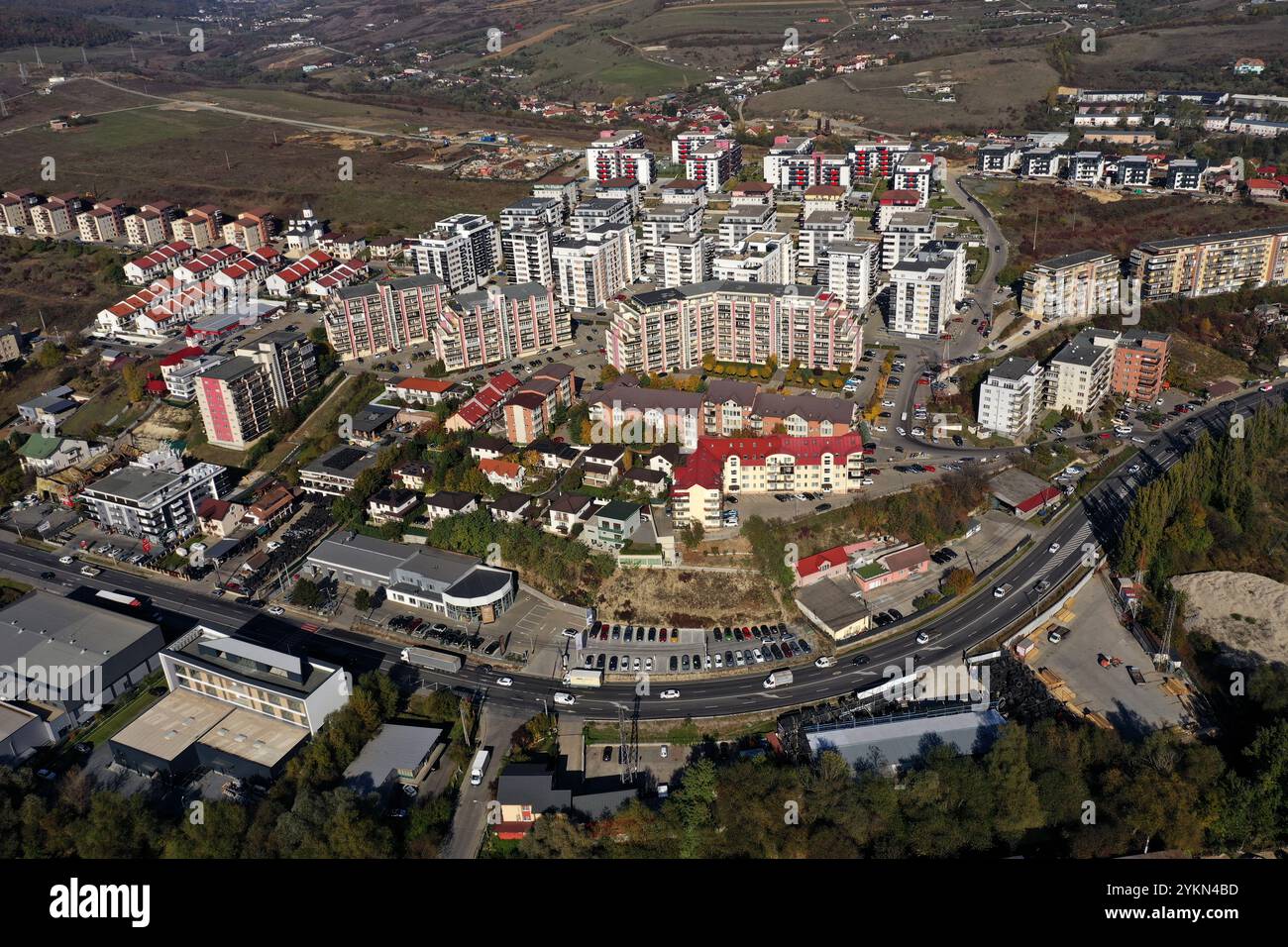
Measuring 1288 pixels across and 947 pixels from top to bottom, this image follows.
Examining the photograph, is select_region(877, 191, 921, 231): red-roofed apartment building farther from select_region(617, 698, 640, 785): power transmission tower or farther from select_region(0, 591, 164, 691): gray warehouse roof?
select_region(0, 591, 164, 691): gray warehouse roof

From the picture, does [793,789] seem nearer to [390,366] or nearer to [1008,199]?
[390,366]

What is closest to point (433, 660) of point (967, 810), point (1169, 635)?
point (967, 810)

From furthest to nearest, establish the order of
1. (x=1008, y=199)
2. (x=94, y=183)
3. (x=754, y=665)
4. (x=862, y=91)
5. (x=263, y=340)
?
(x=862, y=91) → (x=94, y=183) → (x=1008, y=199) → (x=263, y=340) → (x=754, y=665)

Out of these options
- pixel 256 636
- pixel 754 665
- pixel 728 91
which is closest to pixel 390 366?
pixel 256 636

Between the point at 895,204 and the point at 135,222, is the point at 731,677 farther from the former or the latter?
the point at 135,222

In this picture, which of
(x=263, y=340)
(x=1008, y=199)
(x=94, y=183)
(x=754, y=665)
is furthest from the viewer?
(x=94, y=183)

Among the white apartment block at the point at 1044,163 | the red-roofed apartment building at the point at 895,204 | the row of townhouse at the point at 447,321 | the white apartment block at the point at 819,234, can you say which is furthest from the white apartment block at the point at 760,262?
the white apartment block at the point at 1044,163

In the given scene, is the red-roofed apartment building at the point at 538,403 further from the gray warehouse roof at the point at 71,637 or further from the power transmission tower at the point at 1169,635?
the power transmission tower at the point at 1169,635
